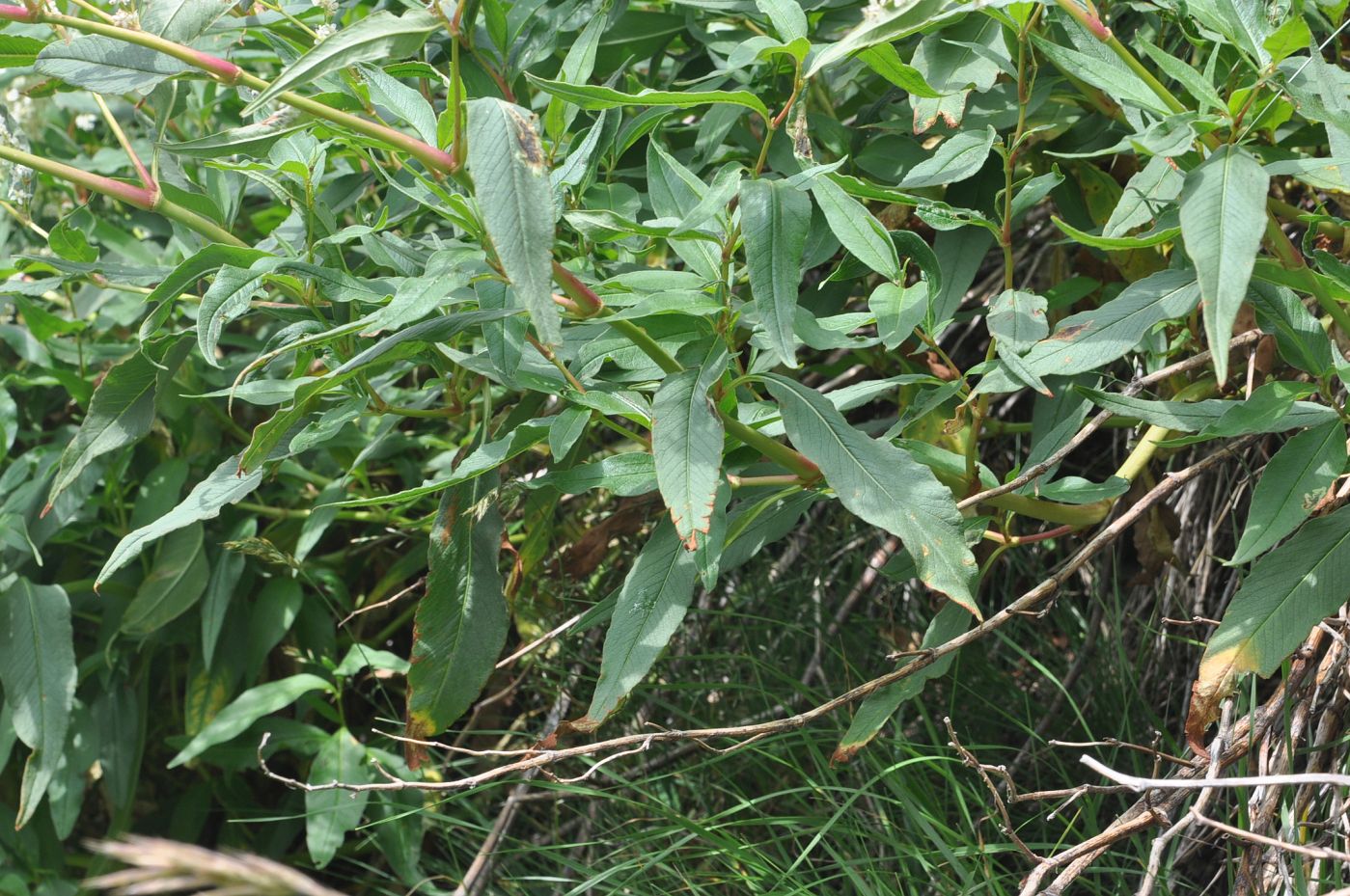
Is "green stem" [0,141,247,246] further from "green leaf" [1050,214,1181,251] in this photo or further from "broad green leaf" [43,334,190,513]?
"green leaf" [1050,214,1181,251]

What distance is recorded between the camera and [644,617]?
92 cm

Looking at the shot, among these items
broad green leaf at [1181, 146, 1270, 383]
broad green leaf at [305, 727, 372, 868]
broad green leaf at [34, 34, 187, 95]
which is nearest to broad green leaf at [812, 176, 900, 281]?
broad green leaf at [1181, 146, 1270, 383]

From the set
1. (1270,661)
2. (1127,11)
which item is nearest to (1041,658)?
(1270,661)

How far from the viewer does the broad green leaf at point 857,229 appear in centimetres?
90

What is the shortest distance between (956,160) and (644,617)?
43cm

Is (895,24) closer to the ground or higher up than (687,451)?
higher up

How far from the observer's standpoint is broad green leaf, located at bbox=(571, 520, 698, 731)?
2.87 ft

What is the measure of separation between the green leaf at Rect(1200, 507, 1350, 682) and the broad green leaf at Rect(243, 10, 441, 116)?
655mm

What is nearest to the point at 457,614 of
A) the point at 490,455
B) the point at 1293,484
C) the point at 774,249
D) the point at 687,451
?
the point at 490,455

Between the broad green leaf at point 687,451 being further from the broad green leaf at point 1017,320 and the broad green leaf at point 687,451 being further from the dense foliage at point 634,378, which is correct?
the broad green leaf at point 1017,320

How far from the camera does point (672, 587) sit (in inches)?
36.4

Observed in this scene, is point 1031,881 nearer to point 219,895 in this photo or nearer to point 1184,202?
point 1184,202

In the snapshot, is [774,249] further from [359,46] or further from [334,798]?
[334,798]

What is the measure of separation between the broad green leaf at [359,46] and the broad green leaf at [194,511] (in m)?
0.39
